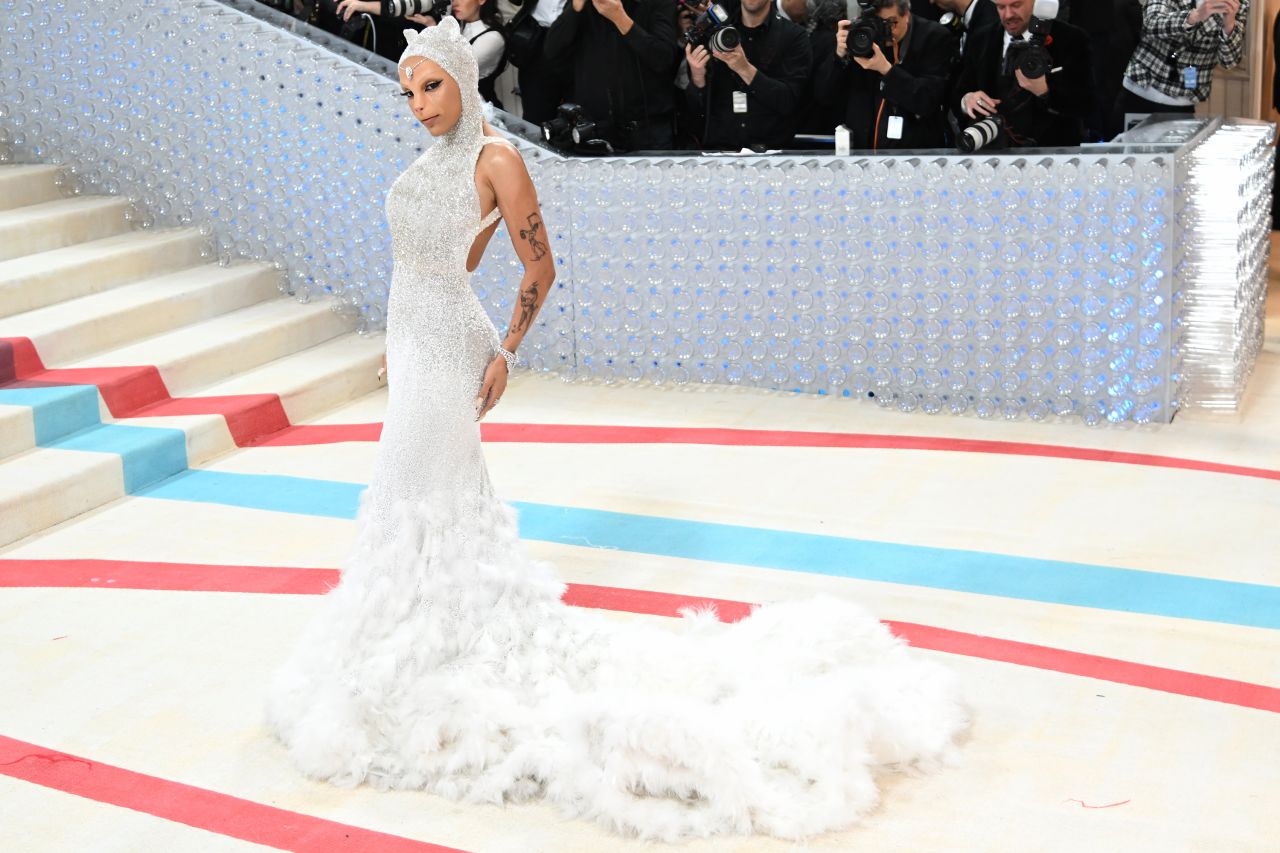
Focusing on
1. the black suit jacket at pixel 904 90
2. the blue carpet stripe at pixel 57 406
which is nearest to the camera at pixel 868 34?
the black suit jacket at pixel 904 90

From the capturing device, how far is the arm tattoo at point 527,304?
3.25 meters

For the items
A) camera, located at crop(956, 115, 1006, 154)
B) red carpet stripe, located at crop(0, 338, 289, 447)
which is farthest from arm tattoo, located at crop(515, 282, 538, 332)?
camera, located at crop(956, 115, 1006, 154)

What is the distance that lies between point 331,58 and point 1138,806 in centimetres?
469

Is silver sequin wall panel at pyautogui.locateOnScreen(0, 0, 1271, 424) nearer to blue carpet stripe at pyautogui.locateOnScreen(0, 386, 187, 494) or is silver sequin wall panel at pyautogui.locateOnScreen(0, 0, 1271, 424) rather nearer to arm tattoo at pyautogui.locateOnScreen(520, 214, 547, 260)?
blue carpet stripe at pyautogui.locateOnScreen(0, 386, 187, 494)

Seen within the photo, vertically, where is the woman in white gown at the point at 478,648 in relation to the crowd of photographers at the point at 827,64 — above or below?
below

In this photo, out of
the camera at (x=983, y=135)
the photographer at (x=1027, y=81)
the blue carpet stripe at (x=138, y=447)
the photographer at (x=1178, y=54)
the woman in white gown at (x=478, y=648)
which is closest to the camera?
the woman in white gown at (x=478, y=648)

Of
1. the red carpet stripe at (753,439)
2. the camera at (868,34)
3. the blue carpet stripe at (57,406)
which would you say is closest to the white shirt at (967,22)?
the camera at (868,34)

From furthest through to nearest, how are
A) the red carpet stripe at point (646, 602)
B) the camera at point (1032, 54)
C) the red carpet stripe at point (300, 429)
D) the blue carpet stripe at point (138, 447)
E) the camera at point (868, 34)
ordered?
the camera at point (868, 34) → the camera at point (1032, 54) → the red carpet stripe at point (300, 429) → the blue carpet stripe at point (138, 447) → the red carpet stripe at point (646, 602)

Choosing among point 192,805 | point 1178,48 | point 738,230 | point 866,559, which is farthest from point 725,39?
point 192,805

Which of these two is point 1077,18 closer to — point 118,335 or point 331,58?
point 331,58

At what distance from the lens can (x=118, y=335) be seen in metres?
5.80

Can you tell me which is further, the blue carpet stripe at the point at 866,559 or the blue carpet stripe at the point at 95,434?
the blue carpet stripe at the point at 95,434

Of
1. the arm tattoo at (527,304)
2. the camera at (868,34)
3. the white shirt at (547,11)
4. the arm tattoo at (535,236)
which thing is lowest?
the arm tattoo at (527,304)

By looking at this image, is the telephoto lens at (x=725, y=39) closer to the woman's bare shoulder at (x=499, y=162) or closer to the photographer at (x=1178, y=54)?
the photographer at (x=1178, y=54)
